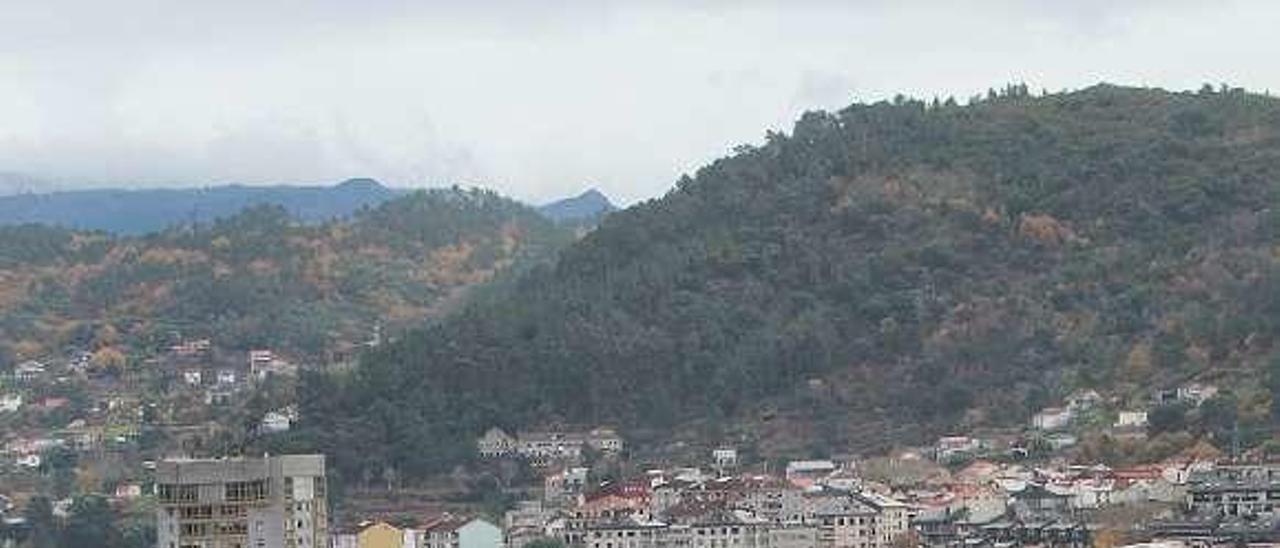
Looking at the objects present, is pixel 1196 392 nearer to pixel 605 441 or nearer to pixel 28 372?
pixel 605 441

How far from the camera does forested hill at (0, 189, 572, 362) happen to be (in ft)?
422

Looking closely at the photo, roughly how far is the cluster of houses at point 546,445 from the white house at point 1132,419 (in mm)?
13085

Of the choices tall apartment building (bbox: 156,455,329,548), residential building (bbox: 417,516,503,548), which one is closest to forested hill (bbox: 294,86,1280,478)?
residential building (bbox: 417,516,503,548)

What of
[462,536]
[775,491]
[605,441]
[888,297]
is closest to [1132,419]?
[775,491]

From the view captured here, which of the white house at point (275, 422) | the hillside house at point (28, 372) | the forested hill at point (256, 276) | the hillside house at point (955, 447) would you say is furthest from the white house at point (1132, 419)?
the hillside house at point (28, 372)

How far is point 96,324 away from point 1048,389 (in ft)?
146

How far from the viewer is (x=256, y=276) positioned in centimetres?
13388

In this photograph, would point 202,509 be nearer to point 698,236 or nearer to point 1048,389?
point 1048,389

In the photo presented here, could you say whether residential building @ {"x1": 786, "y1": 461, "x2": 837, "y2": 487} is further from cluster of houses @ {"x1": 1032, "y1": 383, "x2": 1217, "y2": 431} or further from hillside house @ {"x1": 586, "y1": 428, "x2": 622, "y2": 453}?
hillside house @ {"x1": 586, "y1": 428, "x2": 622, "y2": 453}

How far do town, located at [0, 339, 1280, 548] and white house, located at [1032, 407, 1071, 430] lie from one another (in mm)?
46

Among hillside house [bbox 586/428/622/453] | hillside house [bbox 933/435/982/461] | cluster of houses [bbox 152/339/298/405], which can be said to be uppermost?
cluster of houses [bbox 152/339/298/405]

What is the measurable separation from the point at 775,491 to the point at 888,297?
20950 mm

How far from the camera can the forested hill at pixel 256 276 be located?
5059 inches

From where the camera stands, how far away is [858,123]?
116312 mm
